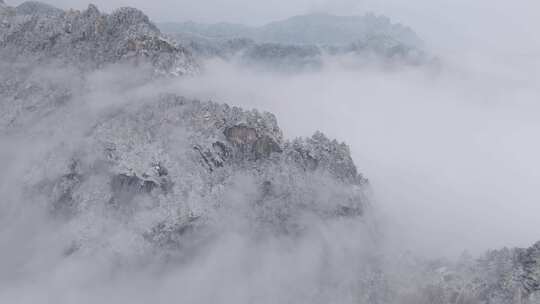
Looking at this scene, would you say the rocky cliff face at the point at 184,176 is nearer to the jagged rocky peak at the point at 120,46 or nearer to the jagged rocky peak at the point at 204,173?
the jagged rocky peak at the point at 204,173

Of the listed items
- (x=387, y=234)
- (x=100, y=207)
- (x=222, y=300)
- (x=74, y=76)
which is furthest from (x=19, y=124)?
(x=387, y=234)

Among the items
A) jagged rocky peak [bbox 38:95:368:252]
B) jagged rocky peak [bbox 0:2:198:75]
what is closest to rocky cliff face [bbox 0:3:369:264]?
jagged rocky peak [bbox 38:95:368:252]

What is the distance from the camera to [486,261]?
128250 millimetres

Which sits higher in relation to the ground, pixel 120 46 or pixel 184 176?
pixel 120 46

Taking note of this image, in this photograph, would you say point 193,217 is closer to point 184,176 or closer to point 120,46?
point 184,176

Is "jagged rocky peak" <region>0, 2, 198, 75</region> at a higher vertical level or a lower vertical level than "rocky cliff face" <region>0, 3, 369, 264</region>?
higher

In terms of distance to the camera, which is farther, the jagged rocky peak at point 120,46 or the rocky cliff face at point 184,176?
the jagged rocky peak at point 120,46

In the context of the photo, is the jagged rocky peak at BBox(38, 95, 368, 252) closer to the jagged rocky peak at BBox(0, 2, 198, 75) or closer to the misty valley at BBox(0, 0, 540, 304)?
the misty valley at BBox(0, 0, 540, 304)

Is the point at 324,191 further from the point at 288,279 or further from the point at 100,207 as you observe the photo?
the point at 100,207

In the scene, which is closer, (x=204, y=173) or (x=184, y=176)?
(x=184, y=176)

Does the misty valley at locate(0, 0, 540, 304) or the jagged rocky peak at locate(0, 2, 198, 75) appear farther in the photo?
the jagged rocky peak at locate(0, 2, 198, 75)

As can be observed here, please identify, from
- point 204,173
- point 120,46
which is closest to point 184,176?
point 204,173

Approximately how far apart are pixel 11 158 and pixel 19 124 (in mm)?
14308

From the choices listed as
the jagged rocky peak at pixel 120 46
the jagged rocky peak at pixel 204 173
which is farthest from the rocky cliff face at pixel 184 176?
the jagged rocky peak at pixel 120 46
